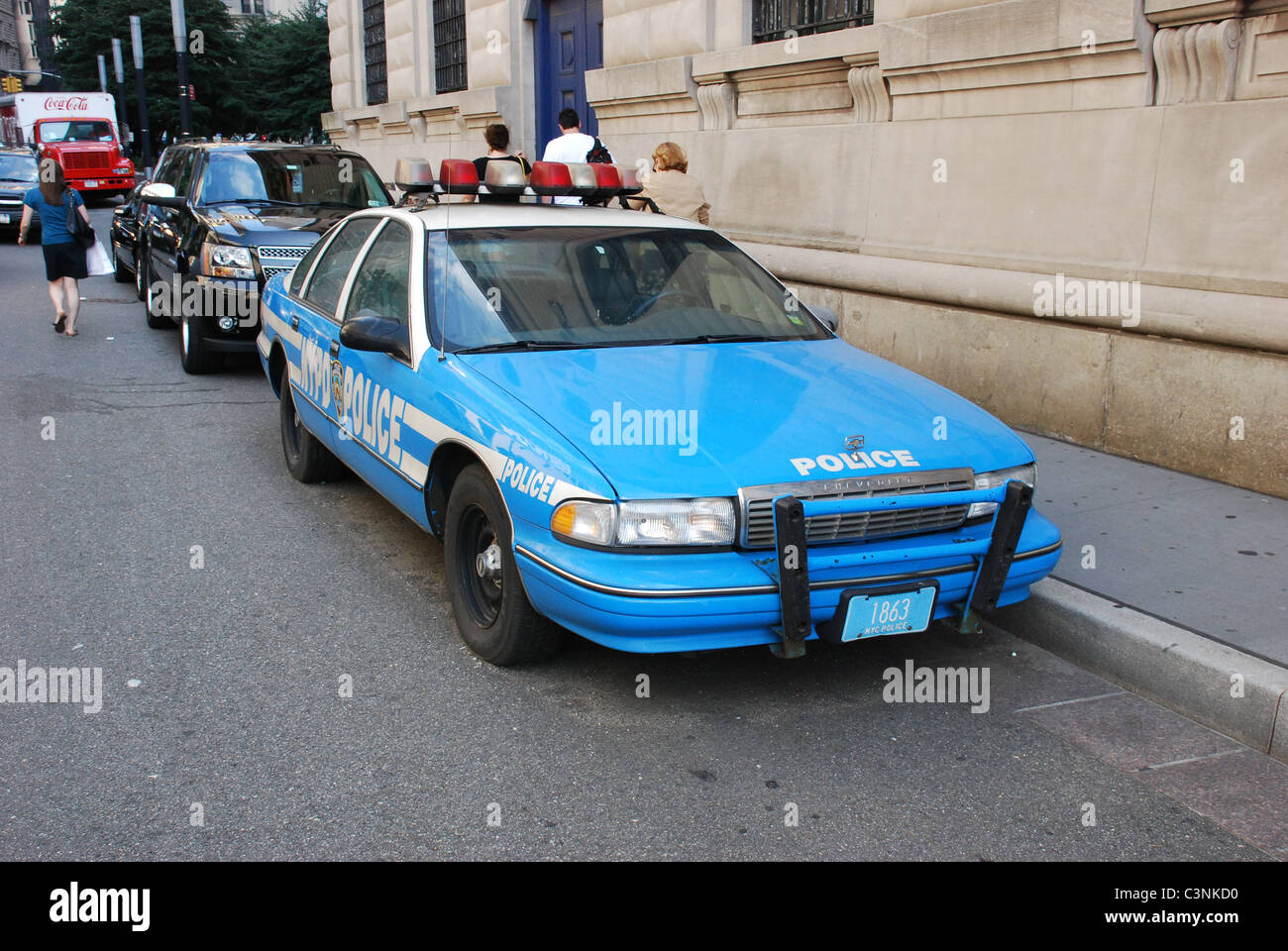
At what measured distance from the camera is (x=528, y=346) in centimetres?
463

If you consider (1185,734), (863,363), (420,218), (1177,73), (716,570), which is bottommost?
(1185,734)

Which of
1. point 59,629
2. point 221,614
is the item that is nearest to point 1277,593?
point 221,614

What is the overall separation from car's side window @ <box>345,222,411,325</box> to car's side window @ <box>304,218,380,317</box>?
0.75ft

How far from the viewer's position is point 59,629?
15.0 feet

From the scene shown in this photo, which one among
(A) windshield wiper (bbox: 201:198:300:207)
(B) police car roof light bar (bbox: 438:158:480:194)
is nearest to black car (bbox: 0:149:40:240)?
(A) windshield wiper (bbox: 201:198:300:207)

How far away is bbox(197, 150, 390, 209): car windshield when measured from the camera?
10.4 meters

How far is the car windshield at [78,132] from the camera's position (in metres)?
35.2

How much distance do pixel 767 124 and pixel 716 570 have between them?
299 inches

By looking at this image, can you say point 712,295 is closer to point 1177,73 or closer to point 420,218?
point 420,218

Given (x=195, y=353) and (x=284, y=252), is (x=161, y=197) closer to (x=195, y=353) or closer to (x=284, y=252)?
(x=195, y=353)

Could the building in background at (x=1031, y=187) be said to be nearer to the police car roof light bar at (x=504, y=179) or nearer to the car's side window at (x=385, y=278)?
the car's side window at (x=385, y=278)

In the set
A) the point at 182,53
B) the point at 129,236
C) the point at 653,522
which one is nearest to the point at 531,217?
the point at 653,522

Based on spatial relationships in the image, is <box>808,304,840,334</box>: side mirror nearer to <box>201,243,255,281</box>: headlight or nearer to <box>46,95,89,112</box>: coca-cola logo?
<box>201,243,255,281</box>: headlight

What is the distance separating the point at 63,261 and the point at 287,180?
2.48 metres
